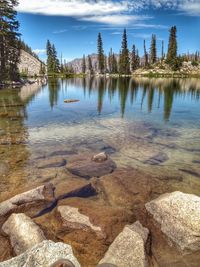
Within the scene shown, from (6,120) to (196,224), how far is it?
17829mm

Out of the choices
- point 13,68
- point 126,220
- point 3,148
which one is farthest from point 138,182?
point 13,68

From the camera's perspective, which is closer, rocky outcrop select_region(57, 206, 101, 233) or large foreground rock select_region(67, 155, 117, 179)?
rocky outcrop select_region(57, 206, 101, 233)

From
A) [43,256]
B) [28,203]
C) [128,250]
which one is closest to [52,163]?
[28,203]

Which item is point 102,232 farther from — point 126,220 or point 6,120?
point 6,120

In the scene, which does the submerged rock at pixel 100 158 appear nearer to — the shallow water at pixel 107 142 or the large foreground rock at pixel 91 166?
the large foreground rock at pixel 91 166

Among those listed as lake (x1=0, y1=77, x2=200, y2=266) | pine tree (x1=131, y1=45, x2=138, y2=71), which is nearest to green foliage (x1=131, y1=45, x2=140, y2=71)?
pine tree (x1=131, y1=45, x2=138, y2=71)

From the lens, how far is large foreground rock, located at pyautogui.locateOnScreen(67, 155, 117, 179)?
32.2 feet

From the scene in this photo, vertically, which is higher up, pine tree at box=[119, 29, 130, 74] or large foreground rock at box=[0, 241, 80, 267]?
pine tree at box=[119, 29, 130, 74]

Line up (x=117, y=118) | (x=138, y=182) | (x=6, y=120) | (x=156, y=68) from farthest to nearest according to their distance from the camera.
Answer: (x=156, y=68), (x=117, y=118), (x=6, y=120), (x=138, y=182)

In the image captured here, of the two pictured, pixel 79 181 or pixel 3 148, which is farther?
pixel 3 148

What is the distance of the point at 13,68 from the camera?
186 ft

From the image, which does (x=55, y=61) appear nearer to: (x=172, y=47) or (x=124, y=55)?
(x=124, y=55)

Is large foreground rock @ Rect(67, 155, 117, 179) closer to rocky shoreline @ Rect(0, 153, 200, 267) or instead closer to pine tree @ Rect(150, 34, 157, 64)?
rocky shoreline @ Rect(0, 153, 200, 267)

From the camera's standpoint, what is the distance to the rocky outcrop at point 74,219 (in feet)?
20.9
